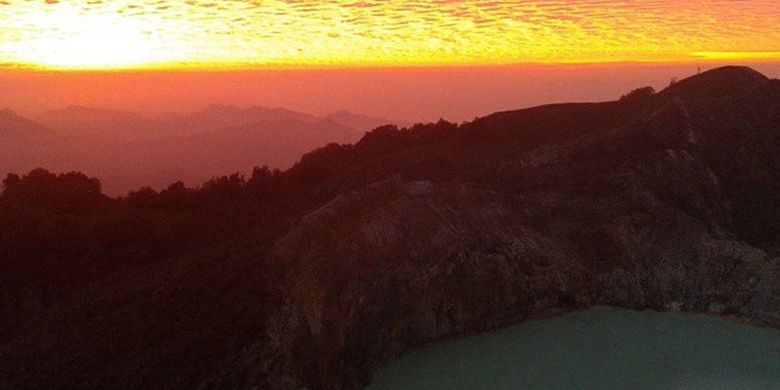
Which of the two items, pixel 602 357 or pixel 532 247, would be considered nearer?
pixel 602 357

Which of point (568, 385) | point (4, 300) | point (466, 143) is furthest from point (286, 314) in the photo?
point (466, 143)

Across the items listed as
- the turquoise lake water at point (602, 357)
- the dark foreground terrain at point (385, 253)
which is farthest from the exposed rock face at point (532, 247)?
the turquoise lake water at point (602, 357)

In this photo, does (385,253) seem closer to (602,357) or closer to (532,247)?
(532,247)

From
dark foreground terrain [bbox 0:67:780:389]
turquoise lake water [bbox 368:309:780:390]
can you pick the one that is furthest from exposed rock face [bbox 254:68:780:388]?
turquoise lake water [bbox 368:309:780:390]

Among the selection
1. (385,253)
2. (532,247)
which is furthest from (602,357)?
(385,253)

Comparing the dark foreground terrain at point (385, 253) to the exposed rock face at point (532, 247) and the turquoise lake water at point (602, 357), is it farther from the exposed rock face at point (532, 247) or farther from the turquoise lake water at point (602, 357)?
the turquoise lake water at point (602, 357)

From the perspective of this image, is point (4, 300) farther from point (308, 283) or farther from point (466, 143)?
point (466, 143)
